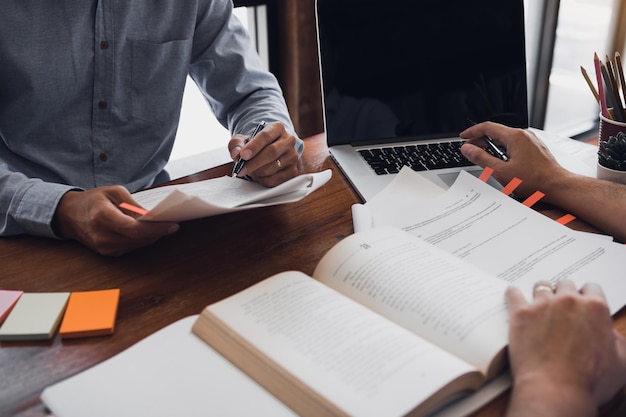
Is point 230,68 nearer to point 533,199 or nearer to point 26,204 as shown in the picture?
point 26,204

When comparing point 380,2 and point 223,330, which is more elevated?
point 380,2

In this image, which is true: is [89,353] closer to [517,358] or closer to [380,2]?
[517,358]

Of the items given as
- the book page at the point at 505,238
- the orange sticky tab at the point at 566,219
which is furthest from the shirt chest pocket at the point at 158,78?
the orange sticky tab at the point at 566,219

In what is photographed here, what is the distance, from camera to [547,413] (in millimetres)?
A: 581

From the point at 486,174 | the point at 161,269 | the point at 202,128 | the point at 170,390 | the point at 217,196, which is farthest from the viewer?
the point at 202,128

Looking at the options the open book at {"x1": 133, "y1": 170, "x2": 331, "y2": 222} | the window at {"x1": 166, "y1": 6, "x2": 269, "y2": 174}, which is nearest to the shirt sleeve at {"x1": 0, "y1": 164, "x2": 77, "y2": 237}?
the open book at {"x1": 133, "y1": 170, "x2": 331, "y2": 222}

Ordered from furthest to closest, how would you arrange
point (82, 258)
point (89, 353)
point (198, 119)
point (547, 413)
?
point (198, 119) < point (82, 258) < point (89, 353) < point (547, 413)

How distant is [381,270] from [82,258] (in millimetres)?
417

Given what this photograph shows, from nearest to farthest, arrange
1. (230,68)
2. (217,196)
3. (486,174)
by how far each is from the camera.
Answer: (217,196) < (486,174) < (230,68)

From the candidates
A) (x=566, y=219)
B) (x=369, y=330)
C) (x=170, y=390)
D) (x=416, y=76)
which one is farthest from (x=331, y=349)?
(x=416, y=76)

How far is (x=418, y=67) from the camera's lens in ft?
4.01

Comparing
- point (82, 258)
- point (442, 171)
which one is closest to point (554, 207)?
point (442, 171)

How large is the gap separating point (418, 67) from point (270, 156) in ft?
1.29

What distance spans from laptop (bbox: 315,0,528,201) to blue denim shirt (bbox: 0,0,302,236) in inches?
5.6
